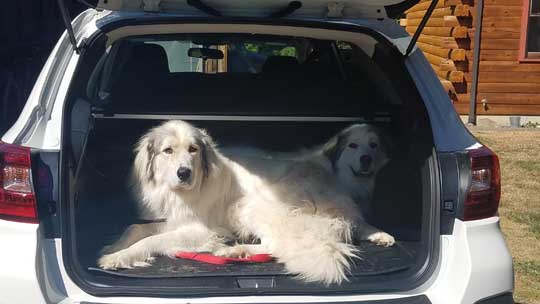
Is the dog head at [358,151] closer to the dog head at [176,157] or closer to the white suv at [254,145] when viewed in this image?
the white suv at [254,145]

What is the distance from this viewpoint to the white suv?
2.87 meters

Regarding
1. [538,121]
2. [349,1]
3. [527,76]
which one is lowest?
[538,121]

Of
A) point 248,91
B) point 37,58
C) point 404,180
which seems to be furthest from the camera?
point 37,58

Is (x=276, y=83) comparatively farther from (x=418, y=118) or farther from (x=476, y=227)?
(x=476, y=227)

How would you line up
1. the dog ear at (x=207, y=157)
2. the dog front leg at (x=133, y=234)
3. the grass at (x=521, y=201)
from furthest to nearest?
the grass at (x=521, y=201)
the dog ear at (x=207, y=157)
the dog front leg at (x=133, y=234)

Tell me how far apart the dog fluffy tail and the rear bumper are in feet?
0.68

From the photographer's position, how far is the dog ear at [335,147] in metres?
4.09

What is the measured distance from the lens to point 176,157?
378 centimetres

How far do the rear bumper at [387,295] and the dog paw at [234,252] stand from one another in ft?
2.11

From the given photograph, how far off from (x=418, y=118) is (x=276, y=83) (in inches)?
75.5

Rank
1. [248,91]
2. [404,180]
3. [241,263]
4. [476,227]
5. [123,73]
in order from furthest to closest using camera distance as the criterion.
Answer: [123,73] → [248,91] → [404,180] → [241,263] → [476,227]

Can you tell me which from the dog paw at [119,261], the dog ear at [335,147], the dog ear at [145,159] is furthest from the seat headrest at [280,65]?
the dog paw at [119,261]

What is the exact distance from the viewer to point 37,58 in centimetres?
1255

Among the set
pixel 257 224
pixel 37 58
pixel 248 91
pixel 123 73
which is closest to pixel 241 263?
pixel 257 224
